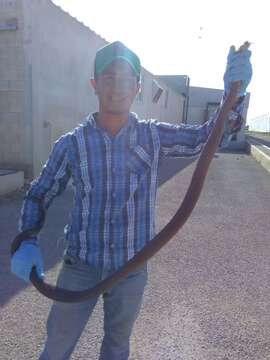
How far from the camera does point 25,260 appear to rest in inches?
60.0

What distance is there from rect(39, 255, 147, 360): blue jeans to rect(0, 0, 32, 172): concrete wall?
6262mm

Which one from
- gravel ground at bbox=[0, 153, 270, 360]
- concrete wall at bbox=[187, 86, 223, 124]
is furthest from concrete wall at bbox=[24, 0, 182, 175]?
concrete wall at bbox=[187, 86, 223, 124]

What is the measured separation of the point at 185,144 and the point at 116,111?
38 cm

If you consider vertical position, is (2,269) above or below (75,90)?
below

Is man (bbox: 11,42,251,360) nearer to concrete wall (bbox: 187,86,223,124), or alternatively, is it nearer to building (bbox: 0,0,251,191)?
building (bbox: 0,0,251,191)

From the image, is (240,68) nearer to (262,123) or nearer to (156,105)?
(156,105)

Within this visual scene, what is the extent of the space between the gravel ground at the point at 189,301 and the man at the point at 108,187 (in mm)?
912

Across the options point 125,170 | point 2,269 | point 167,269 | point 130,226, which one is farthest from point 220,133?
point 2,269

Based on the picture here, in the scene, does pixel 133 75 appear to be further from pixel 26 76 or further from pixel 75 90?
pixel 75 90

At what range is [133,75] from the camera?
153 centimetres

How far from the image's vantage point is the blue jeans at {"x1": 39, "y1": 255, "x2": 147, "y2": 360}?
1.59 meters

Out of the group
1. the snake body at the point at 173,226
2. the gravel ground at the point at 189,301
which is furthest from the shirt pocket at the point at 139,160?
the gravel ground at the point at 189,301

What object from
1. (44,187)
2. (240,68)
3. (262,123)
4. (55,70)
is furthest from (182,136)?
(262,123)

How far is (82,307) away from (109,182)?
63 centimetres
